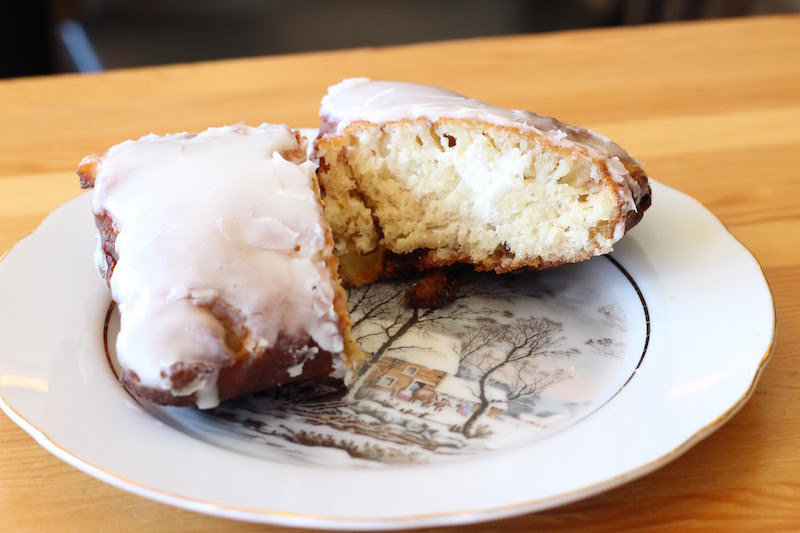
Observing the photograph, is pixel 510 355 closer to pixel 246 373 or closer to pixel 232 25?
pixel 246 373

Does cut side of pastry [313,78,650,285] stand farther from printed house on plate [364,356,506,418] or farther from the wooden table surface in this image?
the wooden table surface

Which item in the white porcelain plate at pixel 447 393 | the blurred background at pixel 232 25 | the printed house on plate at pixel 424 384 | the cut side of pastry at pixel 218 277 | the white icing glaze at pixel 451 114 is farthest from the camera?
the blurred background at pixel 232 25

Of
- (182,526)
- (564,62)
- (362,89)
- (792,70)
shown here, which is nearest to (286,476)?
(182,526)

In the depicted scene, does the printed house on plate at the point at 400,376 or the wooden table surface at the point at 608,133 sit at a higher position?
the wooden table surface at the point at 608,133

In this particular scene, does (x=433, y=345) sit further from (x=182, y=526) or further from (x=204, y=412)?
(x=182, y=526)

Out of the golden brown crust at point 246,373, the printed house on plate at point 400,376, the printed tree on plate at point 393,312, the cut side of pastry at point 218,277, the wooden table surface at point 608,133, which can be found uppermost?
the cut side of pastry at point 218,277

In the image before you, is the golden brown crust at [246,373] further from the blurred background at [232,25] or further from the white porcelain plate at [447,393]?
the blurred background at [232,25]

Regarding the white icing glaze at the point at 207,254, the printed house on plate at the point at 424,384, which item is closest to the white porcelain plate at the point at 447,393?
the printed house on plate at the point at 424,384
